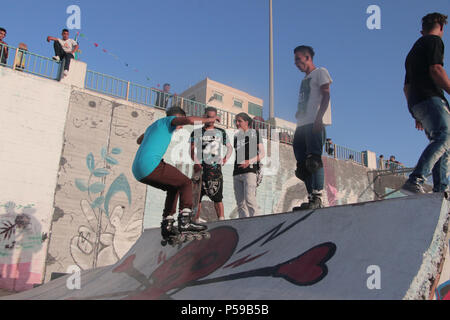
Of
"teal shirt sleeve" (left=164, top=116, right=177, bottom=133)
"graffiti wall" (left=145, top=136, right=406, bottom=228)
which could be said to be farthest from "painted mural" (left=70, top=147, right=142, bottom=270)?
"teal shirt sleeve" (left=164, top=116, right=177, bottom=133)

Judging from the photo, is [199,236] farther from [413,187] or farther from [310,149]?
[413,187]

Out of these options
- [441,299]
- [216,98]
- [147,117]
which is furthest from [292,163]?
[216,98]

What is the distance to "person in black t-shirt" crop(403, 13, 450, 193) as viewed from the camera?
3098mm

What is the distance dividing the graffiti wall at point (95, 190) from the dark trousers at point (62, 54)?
1.00m

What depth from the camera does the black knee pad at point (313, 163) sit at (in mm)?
3926

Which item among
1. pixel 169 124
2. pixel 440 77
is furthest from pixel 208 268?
pixel 440 77

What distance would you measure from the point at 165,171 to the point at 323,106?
1.97 meters

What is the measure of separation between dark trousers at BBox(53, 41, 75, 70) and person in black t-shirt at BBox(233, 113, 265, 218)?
Answer: 7.93m

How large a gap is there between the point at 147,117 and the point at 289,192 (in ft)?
23.6

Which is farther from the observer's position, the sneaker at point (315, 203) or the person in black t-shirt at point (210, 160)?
the person in black t-shirt at point (210, 160)

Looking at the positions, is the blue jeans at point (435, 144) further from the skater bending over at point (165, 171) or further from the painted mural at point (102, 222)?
the painted mural at point (102, 222)

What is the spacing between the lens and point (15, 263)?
9039mm

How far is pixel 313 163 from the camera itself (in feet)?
12.9

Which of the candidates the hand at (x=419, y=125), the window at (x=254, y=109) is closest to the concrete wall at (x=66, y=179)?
the hand at (x=419, y=125)
